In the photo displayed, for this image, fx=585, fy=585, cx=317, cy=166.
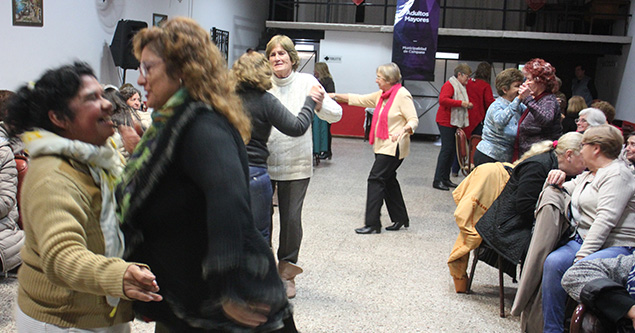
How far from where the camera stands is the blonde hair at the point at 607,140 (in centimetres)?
324

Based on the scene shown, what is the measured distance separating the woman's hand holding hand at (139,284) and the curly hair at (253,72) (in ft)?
5.72

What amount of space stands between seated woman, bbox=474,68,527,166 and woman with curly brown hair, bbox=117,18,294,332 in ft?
12.8

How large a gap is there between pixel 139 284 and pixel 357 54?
506 inches

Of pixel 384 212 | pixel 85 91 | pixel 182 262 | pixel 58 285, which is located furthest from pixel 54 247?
pixel 384 212

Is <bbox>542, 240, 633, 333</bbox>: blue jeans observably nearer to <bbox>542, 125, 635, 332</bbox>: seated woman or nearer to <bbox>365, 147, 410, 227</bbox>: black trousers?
<bbox>542, 125, 635, 332</bbox>: seated woman

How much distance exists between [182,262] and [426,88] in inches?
510

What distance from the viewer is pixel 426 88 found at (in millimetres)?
13969

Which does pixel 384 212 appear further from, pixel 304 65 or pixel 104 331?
pixel 304 65

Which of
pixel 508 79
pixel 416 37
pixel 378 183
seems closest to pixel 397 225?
pixel 378 183

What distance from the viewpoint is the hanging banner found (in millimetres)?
10953

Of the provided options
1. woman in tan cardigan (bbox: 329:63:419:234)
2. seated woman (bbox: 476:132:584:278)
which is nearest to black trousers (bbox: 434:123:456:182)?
woman in tan cardigan (bbox: 329:63:419:234)

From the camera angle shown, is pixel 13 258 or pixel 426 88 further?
pixel 426 88

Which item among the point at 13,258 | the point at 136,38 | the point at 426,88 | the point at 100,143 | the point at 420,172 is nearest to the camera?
the point at 136,38

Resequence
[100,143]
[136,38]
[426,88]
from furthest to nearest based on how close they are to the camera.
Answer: [426,88] < [100,143] < [136,38]
